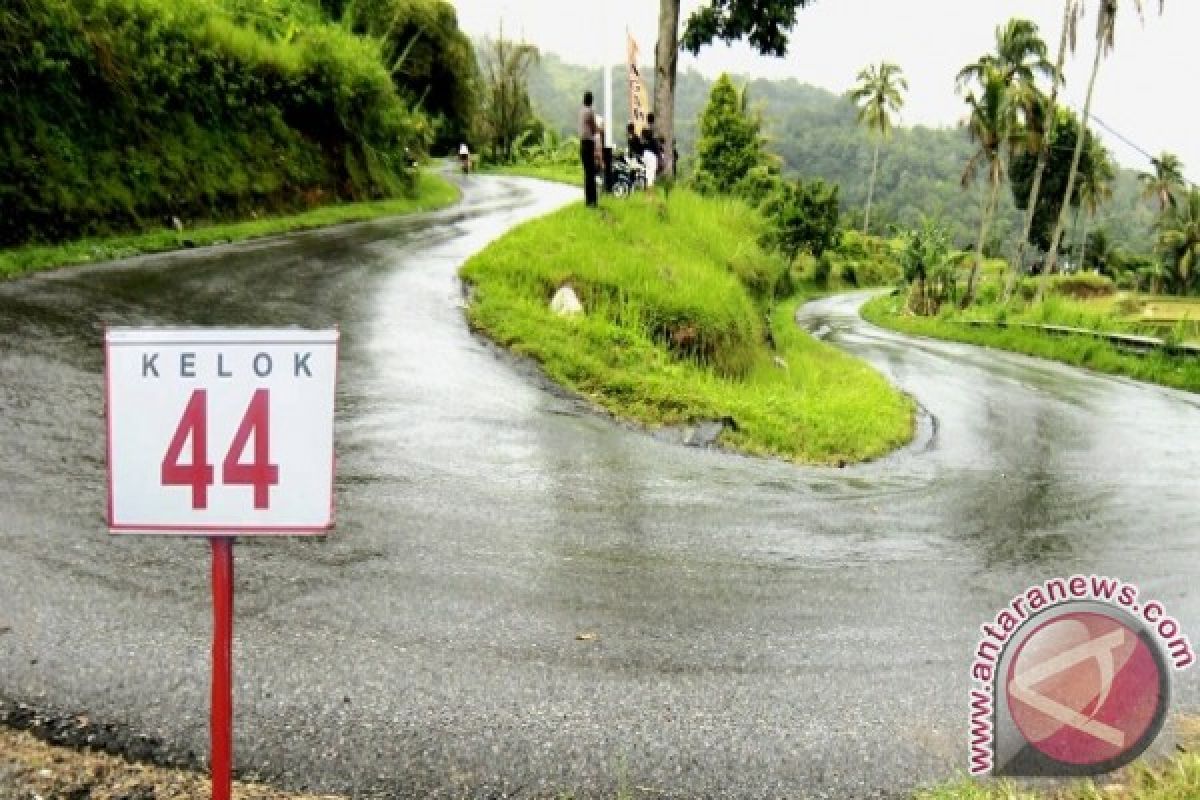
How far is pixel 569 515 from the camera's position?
601cm

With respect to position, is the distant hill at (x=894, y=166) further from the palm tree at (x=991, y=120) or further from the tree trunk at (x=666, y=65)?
the tree trunk at (x=666, y=65)

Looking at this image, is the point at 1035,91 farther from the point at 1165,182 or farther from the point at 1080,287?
the point at 1165,182

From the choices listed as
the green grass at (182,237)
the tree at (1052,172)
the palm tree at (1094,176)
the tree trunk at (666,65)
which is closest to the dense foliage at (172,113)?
the green grass at (182,237)

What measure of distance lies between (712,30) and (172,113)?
35.1 feet

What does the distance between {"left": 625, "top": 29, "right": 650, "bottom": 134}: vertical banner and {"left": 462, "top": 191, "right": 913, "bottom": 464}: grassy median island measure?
2996mm

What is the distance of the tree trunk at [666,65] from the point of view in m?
17.7

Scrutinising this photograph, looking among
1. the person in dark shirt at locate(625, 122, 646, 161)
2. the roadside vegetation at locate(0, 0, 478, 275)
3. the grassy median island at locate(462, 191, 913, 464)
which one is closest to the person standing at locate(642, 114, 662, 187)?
the person in dark shirt at locate(625, 122, 646, 161)

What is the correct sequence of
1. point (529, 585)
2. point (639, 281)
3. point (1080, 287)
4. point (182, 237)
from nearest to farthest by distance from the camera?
point (529, 585) < point (639, 281) < point (182, 237) < point (1080, 287)

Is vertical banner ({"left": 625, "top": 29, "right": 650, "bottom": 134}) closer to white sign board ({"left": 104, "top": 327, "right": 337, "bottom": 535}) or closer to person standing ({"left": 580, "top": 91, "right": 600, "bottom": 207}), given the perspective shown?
person standing ({"left": 580, "top": 91, "right": 600, "bottom": 207})

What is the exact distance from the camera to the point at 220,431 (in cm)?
234

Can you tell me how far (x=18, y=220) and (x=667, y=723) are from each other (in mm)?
10775

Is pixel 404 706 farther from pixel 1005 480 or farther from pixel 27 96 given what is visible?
pixel 27 96

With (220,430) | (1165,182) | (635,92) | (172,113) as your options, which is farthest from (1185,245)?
(220,430)

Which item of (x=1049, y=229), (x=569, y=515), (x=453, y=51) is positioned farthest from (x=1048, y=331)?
(x=1049, y=229)
